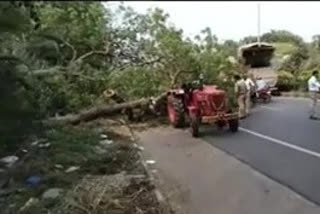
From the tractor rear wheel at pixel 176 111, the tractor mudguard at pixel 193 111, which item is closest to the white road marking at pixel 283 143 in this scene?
the tractor mudguard at pixel 193 111

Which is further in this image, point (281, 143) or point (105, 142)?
point (105, 142)

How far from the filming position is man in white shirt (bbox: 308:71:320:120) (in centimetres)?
1322

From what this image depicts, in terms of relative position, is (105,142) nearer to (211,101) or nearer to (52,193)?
(211,101)

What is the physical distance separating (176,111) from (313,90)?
4772 mm

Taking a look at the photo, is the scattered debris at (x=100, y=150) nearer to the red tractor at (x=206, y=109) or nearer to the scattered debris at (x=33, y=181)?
the scattered debris at (x=33, y=181)

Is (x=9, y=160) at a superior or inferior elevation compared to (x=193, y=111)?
superior

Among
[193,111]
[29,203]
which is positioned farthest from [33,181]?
[193,111]

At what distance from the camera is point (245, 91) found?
19.1 m

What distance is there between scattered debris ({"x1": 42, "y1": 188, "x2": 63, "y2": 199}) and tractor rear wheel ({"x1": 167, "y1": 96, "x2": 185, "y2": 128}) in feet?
31.6

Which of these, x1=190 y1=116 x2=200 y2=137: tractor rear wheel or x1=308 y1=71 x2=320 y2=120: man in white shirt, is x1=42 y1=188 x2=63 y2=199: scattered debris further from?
x1=190 y1=116 x2=200 y2=137: tractor rear wheel

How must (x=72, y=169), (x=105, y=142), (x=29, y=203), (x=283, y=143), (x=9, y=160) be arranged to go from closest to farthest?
(x=29, y=203) → (x=9, y=160) → (x=72, y=169) → (x=283, y=143) → (x=105, y=142)

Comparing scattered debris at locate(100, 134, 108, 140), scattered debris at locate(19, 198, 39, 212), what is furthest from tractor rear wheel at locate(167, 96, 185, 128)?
scattered debris at locate(19, 198, 39, 212)

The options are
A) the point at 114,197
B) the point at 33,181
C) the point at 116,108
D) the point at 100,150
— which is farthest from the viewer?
the point at 116,108

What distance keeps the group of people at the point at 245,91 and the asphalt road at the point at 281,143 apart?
0.34m
